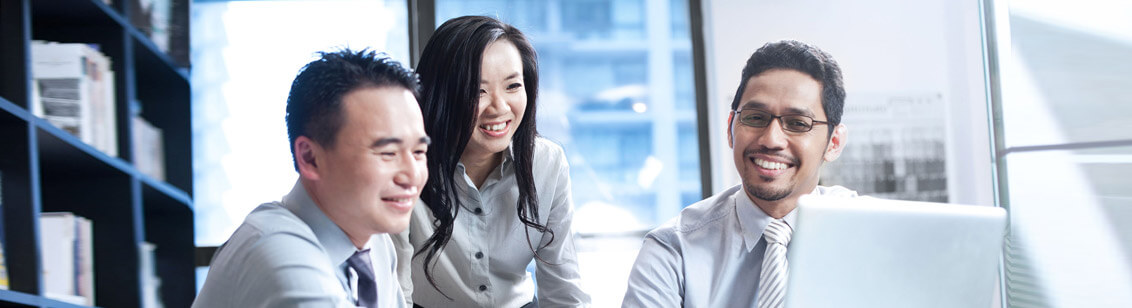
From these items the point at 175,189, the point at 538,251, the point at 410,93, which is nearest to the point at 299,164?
the point at 410,93

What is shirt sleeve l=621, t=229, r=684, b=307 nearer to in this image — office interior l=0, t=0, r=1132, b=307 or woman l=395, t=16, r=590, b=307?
woman l=395, t=16, r=590, b=307

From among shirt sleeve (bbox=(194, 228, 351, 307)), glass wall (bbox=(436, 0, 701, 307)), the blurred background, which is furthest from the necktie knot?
glass wall (bbox=(436, 0, 701, 307))

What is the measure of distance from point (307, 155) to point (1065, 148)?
1434 mm

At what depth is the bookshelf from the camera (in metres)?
2.09

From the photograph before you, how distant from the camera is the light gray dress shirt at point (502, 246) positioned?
2180 mm

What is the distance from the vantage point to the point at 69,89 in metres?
2.51

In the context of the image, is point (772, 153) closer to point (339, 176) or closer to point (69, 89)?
point (339, 176)

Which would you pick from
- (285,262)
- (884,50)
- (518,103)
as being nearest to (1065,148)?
(518,103)

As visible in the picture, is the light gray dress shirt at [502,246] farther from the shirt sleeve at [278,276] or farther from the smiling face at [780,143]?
the shirt sleeve at [278,276]

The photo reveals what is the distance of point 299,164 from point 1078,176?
1.44 m

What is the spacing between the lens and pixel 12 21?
212cm

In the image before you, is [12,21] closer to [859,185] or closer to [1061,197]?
[1061,197]

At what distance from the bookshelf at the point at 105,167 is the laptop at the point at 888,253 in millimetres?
1708

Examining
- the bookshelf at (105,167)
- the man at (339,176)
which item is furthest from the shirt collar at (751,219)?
the bookshelf at (105,167)
